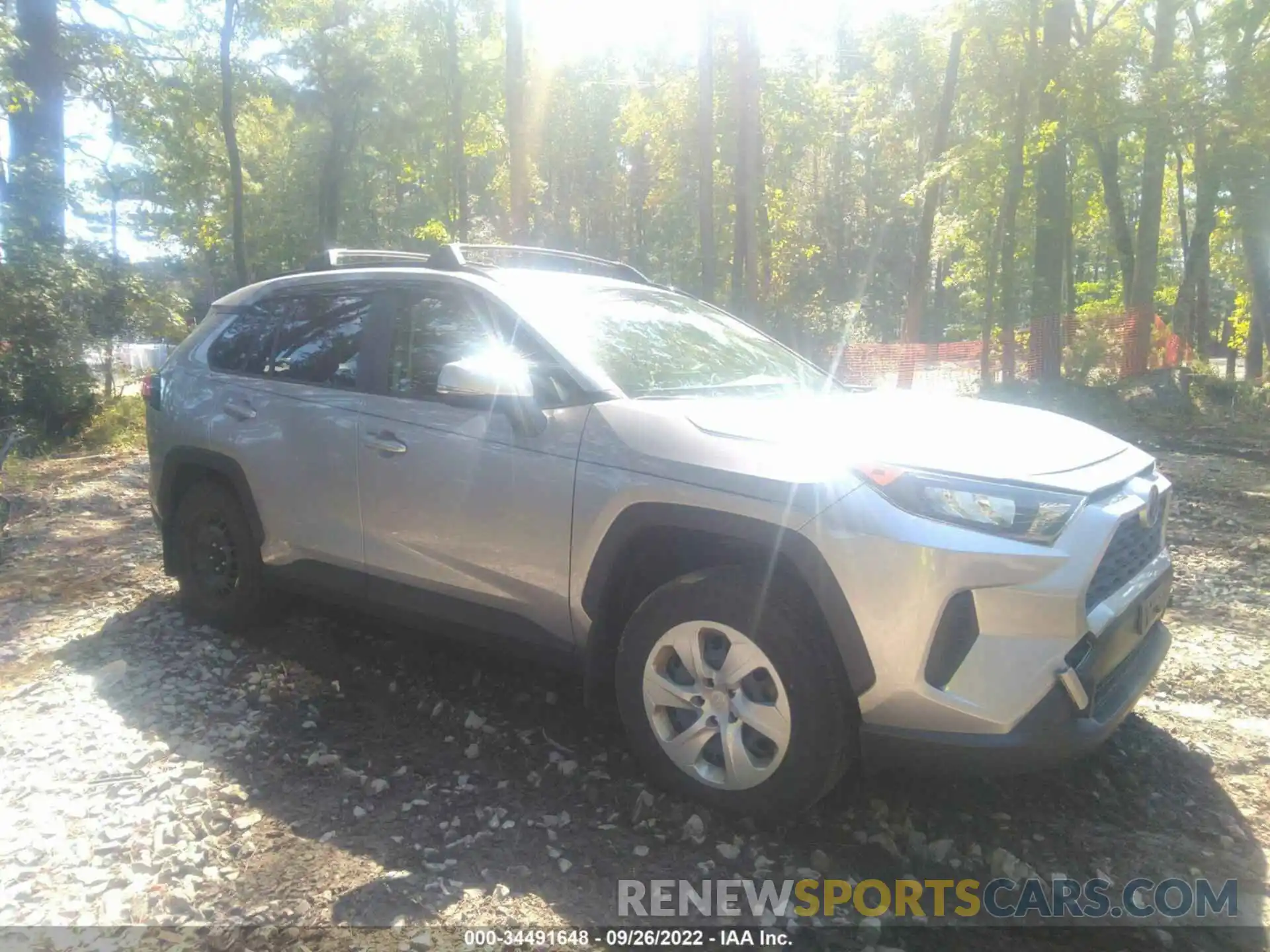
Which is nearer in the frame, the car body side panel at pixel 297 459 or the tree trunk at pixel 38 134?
the car body side panel at pixel 297 459

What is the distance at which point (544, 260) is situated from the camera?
4.59 metres

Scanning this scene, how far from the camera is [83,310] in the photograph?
Answer: 1243 centimetres

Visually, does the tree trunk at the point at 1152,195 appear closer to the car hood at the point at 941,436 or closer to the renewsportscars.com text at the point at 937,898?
the car hood at the point at 941,436

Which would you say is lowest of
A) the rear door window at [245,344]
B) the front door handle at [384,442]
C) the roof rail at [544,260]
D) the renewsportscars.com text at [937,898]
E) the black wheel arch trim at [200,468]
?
the renewsportscars.com text at [937,898]

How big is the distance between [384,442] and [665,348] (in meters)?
1.22

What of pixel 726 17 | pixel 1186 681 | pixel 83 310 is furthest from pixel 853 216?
pixel 1186 681

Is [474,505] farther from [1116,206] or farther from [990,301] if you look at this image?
[1116,206]

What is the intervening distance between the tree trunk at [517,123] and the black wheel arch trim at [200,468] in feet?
41.3

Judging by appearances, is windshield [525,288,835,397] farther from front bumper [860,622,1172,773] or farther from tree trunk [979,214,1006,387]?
tree trunk [979,214,1006,387]

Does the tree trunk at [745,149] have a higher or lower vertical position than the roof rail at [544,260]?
higher

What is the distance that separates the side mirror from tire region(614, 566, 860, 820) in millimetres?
809

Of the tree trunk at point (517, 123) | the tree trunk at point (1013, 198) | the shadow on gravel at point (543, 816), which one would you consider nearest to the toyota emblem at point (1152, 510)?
the shadow on gravel at point (543, 816)

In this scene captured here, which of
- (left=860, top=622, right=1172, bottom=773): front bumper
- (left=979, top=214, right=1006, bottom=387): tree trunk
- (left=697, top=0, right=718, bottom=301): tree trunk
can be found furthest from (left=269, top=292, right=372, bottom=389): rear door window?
(left=979, top=214, right=1006, bottom=387): tree trunk

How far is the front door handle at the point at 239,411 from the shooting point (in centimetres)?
434
